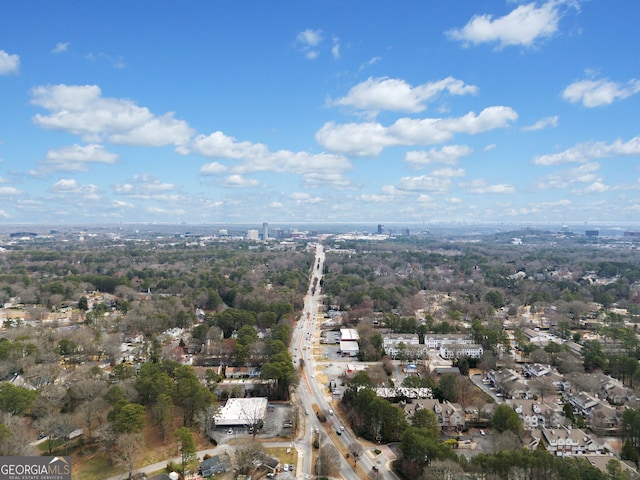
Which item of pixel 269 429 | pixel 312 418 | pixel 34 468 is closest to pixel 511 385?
pixel 312 418

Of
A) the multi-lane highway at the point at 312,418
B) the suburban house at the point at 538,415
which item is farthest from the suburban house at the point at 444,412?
the multi-lane highway at the point at 312,418

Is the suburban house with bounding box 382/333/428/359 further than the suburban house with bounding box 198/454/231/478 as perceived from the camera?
Yes

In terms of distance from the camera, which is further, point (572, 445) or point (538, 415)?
point (538, 415)

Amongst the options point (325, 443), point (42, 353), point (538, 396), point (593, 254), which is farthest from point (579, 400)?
point (593, 254)

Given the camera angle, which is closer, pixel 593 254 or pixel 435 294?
pixel 435 294

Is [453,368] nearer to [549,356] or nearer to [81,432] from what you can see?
[549,356]

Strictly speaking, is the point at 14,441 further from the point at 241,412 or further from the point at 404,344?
the point at 404,344

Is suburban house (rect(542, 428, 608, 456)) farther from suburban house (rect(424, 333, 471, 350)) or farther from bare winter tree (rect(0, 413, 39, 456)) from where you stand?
bare winter tree (rect(0, 413, 39, 456))

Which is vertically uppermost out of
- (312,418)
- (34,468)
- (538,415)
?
(34,468)

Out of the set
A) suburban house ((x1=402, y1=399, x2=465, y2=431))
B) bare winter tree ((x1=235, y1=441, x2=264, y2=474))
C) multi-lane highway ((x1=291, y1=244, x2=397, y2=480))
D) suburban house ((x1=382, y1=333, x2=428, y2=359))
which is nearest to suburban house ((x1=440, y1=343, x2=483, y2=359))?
suburban house ((x1=382, y1=333, x2=428, y2=359))
